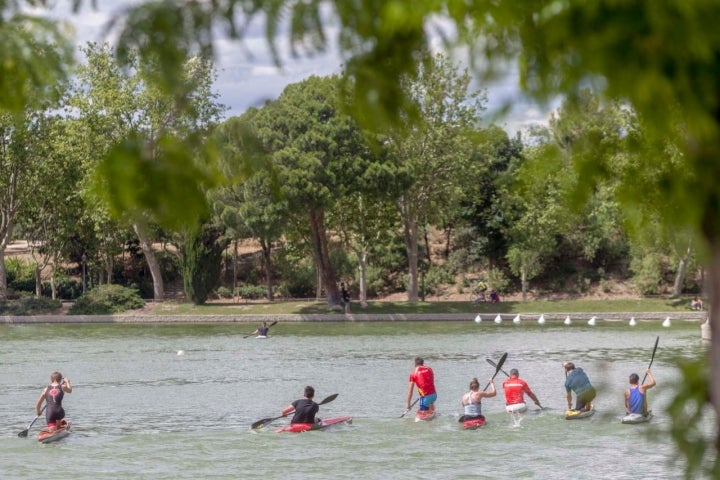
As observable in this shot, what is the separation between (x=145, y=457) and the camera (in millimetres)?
23438

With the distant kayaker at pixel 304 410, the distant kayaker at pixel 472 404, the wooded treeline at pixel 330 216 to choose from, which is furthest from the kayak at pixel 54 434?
the wooded treeline at pixel 330 216

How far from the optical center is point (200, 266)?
68.4 m

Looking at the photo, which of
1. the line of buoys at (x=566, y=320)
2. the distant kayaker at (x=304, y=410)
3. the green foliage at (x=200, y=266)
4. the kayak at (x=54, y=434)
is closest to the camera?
the kayak at (x=54, y=434)

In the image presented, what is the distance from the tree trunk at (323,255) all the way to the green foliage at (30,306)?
14966mm

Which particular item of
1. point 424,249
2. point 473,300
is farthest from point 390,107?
point 424,249

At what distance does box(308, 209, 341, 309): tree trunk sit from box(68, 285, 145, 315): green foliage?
10.8 meters

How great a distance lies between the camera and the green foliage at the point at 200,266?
6788cm

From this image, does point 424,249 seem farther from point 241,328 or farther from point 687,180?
point 687,180

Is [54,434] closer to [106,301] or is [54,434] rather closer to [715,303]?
[715,303]

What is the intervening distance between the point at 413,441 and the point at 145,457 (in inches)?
223

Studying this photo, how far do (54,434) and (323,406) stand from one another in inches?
328

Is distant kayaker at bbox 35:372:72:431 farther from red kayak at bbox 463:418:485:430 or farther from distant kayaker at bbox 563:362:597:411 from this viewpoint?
distant kayaker at bbox 563:362:597:411

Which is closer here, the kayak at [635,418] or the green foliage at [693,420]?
the green foliage at [693,420]

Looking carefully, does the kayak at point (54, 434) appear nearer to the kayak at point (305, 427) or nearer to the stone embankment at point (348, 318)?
the kayak at point (305, 427)
